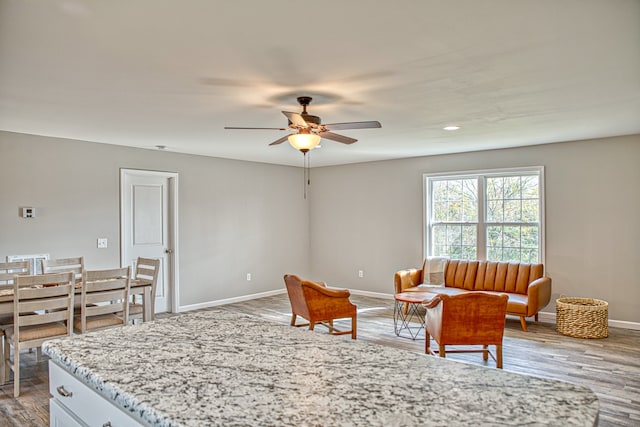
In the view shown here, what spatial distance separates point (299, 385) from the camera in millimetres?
1319

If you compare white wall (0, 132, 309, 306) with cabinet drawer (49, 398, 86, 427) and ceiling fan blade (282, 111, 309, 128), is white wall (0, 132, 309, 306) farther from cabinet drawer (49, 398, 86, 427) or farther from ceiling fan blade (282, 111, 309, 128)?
cabinet drawer (49, 398, 86, 427)

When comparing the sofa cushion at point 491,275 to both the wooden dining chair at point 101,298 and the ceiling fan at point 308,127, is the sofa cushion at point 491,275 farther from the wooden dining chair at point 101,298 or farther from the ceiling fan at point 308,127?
the wooden dining chair at point 101,298

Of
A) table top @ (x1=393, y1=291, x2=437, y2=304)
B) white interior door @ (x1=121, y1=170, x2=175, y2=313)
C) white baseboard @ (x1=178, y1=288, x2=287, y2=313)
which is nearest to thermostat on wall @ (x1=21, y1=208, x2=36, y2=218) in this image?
white interior door @ (x1=121, y1=170, x2=175, y2=313)

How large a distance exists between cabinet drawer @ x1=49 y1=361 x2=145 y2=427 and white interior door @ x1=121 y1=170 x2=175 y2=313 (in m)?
4.53

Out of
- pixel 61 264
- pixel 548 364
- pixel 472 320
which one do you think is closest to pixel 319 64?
pixel 472 320

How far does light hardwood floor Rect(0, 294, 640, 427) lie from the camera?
3.18 metres

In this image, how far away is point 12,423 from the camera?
3.01 meters

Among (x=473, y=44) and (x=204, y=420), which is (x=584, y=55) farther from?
(x=204, y=420)

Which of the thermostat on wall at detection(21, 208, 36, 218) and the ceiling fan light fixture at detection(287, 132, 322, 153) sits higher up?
the ceiling fan light fixture at detection(287, 132, 322, 153)

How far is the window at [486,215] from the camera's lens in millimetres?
6177

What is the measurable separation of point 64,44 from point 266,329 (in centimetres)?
197

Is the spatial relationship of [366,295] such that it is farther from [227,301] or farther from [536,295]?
[536,295]

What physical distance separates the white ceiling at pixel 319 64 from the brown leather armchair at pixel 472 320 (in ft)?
5.67

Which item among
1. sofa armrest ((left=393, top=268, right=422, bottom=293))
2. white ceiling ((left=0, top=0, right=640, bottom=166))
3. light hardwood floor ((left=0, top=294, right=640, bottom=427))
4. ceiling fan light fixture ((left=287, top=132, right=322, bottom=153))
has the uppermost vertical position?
white ceiling ((left=0, top=0, right=640, bottom=166))
